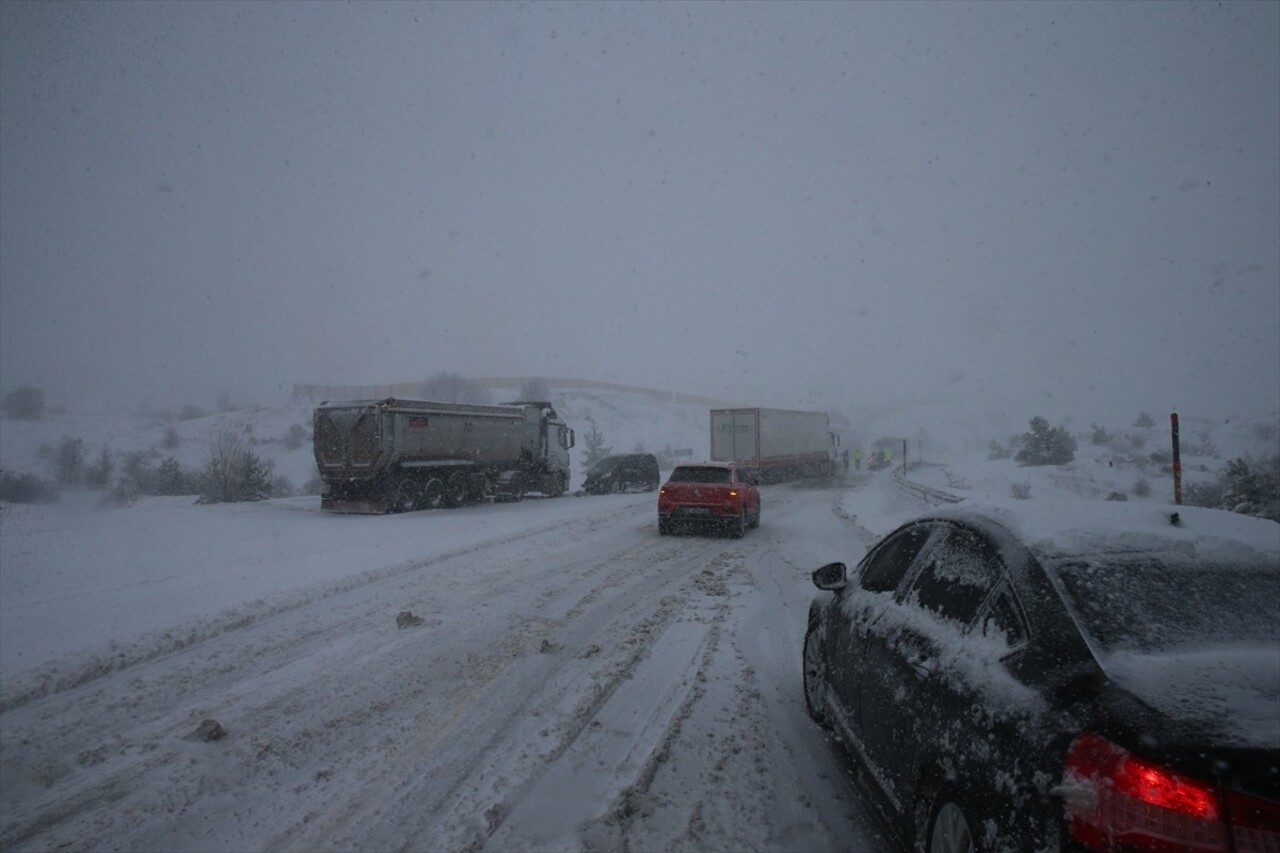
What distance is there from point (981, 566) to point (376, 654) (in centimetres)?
537

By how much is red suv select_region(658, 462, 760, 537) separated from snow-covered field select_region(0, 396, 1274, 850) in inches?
96.1

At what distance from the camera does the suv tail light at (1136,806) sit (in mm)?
1699

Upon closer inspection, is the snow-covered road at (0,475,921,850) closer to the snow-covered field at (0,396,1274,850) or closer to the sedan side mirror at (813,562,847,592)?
the snow-covered field at (0,396,1274,850)

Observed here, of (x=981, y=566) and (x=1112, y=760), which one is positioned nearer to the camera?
(x=1112, y=760)

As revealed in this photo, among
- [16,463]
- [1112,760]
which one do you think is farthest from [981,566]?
[16,463]

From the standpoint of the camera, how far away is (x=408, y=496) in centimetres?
2042

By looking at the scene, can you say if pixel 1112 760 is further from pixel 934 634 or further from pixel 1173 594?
pixel 934 634

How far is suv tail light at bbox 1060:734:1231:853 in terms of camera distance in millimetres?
1699

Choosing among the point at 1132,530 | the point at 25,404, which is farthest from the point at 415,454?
the point at 25,404

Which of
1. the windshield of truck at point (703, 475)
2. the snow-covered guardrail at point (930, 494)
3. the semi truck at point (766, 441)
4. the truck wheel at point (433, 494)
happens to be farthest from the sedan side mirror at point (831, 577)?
the semi truck at point (766, 441)

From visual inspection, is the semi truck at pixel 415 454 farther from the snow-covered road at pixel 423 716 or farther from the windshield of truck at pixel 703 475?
the windshield of truck at pixel 703 475

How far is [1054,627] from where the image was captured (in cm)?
244

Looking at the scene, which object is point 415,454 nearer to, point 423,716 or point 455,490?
point 455,490

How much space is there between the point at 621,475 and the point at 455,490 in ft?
30.9
